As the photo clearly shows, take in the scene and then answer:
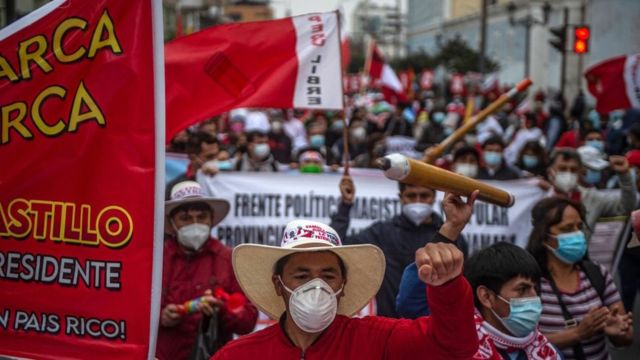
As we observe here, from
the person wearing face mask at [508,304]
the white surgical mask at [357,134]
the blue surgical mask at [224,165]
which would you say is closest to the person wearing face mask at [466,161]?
the blue surgical mask at [224,165]

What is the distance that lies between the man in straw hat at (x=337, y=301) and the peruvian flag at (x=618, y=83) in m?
5.62

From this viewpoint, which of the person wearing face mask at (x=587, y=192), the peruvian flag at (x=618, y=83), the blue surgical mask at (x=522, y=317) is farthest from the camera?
the peruvian flag at (x=618, y=83)

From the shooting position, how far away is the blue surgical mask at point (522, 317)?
130 inches

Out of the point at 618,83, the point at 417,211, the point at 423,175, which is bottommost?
the point at 417,211

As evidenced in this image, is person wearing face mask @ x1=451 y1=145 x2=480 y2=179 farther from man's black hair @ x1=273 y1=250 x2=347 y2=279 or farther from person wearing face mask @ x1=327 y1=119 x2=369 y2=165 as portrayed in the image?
person wearing face mask @ x1=327 y1=119 x2=369 y2=165

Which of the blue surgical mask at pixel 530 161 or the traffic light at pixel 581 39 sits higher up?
the traffic light at pixel 581 39

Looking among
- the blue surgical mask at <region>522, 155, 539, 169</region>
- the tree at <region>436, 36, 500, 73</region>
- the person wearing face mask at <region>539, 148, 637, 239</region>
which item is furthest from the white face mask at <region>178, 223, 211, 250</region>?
the tree at <region>436, 36, 500, 73</region>

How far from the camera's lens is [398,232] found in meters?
4.90

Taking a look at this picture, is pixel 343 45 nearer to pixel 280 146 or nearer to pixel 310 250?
pixel 280 146

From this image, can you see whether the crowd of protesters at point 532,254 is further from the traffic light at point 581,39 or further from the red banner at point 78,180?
the traffic light at point 581,39

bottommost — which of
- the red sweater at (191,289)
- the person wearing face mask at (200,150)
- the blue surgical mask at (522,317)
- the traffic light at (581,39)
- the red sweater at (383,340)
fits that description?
the red sweater at (191,289)

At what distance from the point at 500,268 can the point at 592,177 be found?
4590 millimetres

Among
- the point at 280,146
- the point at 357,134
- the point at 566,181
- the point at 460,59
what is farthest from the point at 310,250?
the point at 460,59

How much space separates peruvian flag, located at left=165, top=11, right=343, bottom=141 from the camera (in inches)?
209
